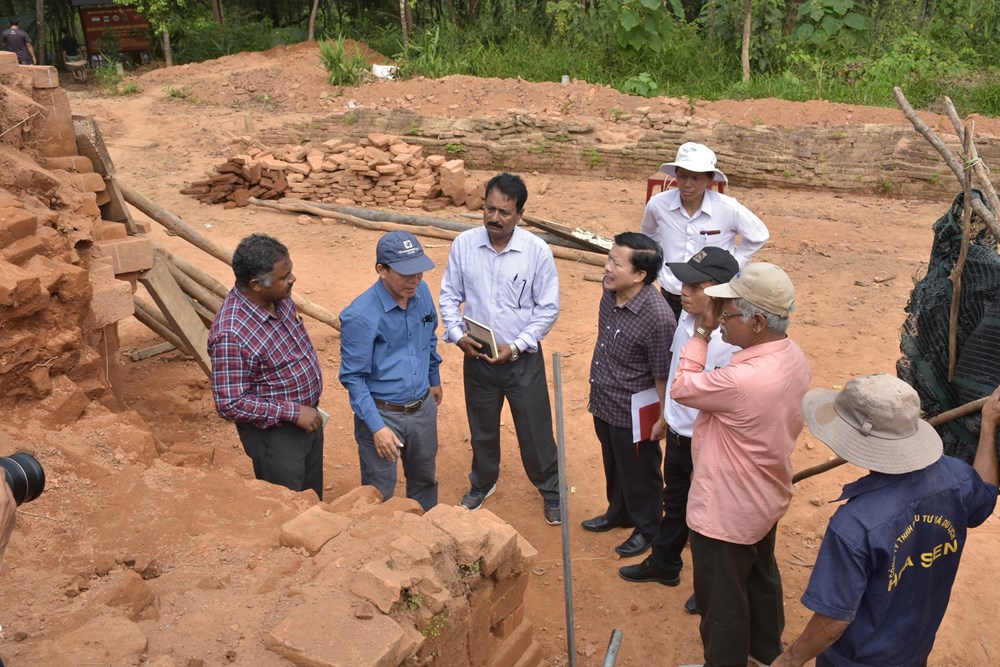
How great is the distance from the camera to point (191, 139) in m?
15.6

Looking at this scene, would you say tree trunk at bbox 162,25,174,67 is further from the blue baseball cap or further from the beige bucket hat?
the beige bucket hat

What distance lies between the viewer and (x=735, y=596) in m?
3.63

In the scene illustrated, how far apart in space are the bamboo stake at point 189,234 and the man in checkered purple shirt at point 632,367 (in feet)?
11.3

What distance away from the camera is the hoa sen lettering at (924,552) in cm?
269

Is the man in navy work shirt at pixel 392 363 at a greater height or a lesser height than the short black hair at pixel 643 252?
lesser

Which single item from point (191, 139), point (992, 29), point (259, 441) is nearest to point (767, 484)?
point (259, 441)

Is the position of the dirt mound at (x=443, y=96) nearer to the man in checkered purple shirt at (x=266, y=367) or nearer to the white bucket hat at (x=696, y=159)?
the white bucket hat at (x=696, y=159)

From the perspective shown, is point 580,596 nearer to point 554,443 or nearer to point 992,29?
point 554,443

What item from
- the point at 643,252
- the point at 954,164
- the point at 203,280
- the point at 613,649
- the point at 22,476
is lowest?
the point at 613,649

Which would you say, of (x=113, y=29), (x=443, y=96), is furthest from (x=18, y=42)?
(x=443, y=96)

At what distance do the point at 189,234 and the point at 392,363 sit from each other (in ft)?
12.2

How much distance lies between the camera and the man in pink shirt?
329 cm

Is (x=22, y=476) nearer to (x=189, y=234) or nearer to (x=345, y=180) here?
(x=189, y=234)

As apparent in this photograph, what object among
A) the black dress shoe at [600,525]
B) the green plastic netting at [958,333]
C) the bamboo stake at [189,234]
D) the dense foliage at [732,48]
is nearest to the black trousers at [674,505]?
the black dress shoe at [600,525]
